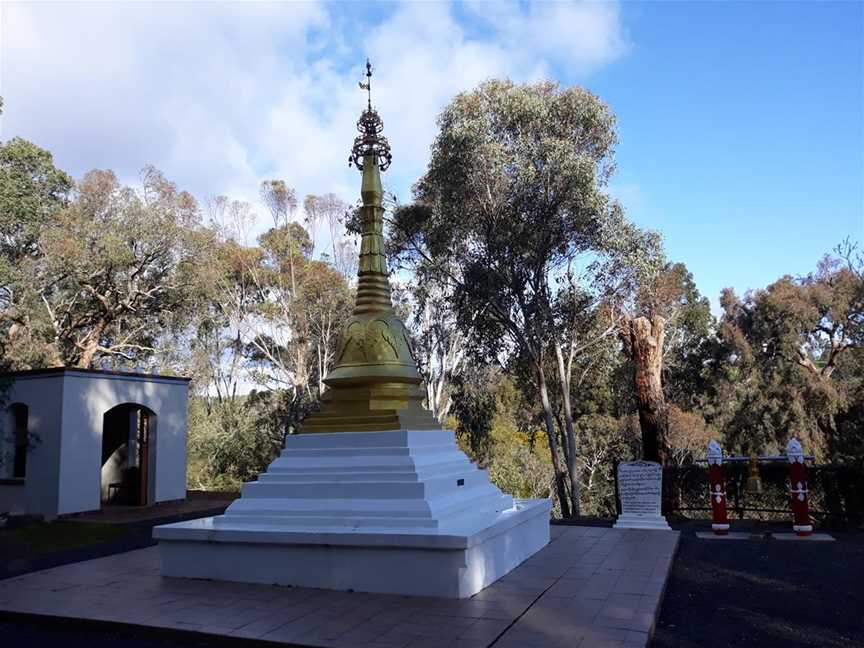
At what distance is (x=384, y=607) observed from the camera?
5.62 meters

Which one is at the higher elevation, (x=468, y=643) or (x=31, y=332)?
(x=31, y=332)

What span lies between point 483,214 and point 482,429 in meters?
8.71

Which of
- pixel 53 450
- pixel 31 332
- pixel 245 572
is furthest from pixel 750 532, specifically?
pixel 31 332

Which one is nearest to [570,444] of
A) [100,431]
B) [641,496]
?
[641,496]

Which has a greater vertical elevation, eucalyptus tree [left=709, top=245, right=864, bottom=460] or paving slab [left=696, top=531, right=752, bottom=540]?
eucalyptus tree [left=709, top=245, right=864, bottom=460]

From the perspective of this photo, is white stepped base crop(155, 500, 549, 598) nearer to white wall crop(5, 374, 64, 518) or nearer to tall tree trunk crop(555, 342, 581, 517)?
white wall crop(5, 374, 64, 518)

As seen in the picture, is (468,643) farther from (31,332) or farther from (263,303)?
(263,303)

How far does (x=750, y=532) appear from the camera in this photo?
977cm

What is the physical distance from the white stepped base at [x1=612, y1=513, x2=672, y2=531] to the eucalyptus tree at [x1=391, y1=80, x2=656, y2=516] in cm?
578

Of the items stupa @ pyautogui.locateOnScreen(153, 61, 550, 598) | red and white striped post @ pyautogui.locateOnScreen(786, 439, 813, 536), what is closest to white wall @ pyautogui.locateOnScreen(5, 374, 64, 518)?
stupa @ pyautogui.locateOnScreen(153, 61, 550, 598)

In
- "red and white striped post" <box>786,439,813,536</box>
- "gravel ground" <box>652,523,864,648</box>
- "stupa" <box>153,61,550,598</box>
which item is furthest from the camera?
"red and white striped post" <box>786,439,813,536</box>

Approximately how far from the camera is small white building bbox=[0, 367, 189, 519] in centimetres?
1198

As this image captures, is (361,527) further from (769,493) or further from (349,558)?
(769,493)

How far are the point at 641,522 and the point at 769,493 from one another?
2571mm
